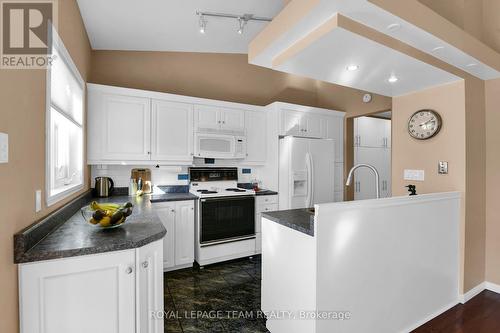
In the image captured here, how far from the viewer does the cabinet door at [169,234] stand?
9.51 feet

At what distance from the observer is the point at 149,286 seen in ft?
4.64

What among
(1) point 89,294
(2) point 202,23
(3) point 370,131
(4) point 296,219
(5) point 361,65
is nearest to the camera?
(1) point 89,294

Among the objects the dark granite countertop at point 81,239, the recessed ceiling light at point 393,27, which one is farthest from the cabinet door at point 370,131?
the dark granite countertop at point 81,239

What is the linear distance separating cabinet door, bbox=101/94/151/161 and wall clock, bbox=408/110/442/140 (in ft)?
10.3

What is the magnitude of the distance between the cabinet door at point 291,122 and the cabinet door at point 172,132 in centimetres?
137

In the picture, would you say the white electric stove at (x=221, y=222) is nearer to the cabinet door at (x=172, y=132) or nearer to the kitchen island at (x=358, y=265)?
the cabinet door at (x=172, y=132)

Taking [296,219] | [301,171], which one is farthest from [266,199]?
[296,219]

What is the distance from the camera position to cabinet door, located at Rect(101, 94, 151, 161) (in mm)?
2883

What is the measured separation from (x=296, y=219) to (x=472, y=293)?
2299mm

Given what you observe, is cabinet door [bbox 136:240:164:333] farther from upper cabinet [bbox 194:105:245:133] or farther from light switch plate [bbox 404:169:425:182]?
light switch plate [bbox 404:169:425:182]

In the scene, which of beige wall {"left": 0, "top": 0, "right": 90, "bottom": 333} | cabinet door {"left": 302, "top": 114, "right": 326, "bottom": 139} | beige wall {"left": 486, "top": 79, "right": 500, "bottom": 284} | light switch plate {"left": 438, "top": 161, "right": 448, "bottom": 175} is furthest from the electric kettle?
beige wall {"left": 486, "top": 79, "right": 500, "bottom": 284}

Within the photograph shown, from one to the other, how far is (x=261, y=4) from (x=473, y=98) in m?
2.40

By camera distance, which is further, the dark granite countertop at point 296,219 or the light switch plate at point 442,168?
→ the light switch plate at point 442,168

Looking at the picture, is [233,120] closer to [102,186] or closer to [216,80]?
[216,80]
